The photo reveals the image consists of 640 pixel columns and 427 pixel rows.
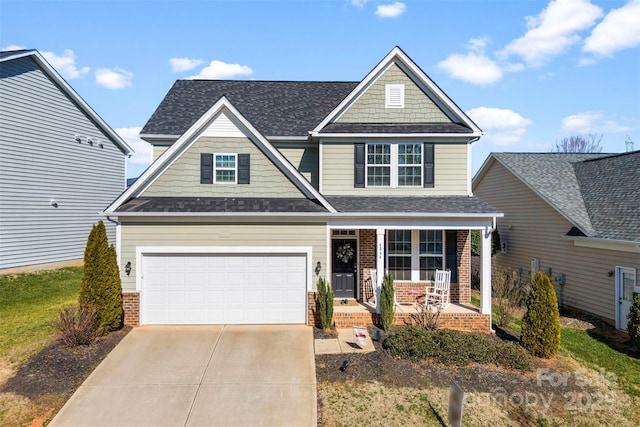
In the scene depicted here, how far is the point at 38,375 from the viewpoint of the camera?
8.30 m

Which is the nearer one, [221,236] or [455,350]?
[455,350]

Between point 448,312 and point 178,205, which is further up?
point 178,205

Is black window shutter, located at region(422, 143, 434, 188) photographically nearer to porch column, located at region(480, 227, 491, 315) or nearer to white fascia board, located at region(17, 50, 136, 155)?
porch column, located at region(480, 227, 491, 315)

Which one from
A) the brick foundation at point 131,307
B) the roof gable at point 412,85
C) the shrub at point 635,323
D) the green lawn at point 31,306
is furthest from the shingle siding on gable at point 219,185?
the shrub at point 635,323

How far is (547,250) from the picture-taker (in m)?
16.4

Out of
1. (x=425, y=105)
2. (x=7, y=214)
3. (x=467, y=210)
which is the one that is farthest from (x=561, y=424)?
(x=7, y=214)

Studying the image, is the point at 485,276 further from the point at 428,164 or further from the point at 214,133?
the point at 214,133

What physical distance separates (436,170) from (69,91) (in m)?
19.6

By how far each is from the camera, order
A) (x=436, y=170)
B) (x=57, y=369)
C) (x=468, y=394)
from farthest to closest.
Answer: (x=436, y=170), (x=57, y=369), (x=468, y=394)

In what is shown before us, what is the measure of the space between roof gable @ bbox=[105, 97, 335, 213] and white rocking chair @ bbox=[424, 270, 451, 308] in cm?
461

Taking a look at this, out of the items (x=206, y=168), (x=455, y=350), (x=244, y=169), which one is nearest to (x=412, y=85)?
(x=244, y=169)

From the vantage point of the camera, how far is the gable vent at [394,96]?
1347cm

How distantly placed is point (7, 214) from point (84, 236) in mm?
4592

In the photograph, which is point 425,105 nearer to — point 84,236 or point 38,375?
point 38,375
